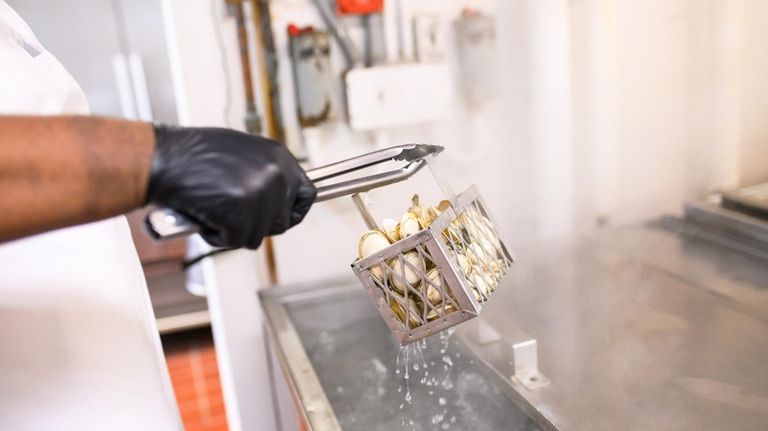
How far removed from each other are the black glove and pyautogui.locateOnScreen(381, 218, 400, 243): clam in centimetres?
22

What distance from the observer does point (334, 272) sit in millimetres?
1816

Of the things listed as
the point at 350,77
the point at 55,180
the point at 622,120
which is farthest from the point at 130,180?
the point at 622,120

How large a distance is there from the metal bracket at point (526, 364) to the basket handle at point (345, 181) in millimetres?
457

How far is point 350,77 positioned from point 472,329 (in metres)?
0.70

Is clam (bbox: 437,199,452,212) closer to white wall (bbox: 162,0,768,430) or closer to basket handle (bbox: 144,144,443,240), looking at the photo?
basket handle (bbox: 144,144,443,240)

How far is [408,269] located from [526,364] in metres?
0.47

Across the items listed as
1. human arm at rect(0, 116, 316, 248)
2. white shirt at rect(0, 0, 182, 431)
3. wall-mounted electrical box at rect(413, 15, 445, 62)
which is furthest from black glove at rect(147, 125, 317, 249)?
wall-mounted electrical box at rect(413, 15, 445, 62)

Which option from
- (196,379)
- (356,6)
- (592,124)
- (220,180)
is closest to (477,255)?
(220,180)

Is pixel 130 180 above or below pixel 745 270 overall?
above

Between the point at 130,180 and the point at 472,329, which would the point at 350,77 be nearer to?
the point at 472,329

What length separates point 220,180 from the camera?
605mm

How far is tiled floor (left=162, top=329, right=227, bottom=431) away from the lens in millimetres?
2459

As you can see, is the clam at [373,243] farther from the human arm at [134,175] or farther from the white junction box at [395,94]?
the white junction box at [395,94]

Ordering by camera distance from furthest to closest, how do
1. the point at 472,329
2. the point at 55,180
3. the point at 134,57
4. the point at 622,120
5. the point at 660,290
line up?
the point at 134,57, the point at 622,120, the point at 660,290, the point at 472,329, the point at 55,180
